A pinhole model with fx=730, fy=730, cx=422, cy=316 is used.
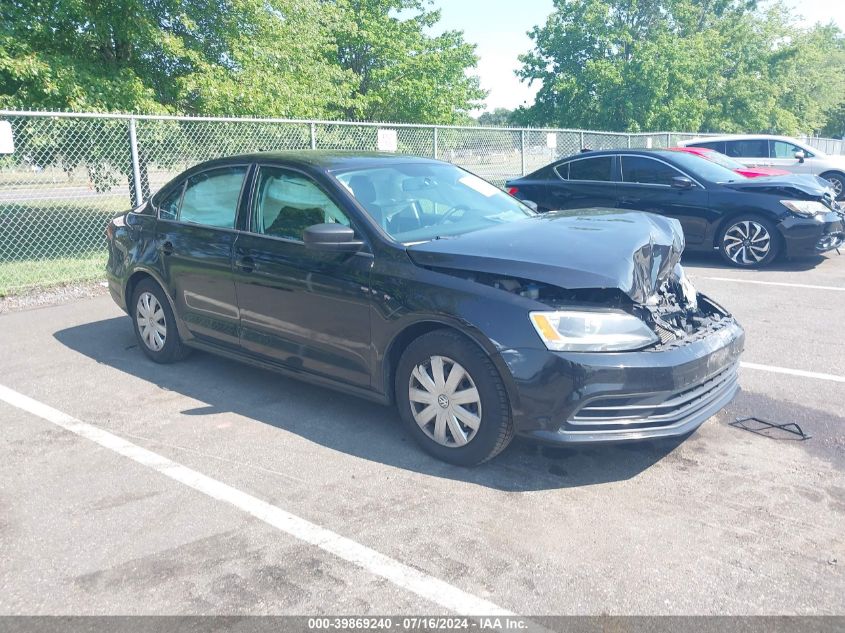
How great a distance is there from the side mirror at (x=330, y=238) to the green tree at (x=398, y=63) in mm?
21826

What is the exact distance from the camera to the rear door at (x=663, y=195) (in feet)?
31.7

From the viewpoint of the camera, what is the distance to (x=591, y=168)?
416 inches

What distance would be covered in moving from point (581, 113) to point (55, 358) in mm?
31845

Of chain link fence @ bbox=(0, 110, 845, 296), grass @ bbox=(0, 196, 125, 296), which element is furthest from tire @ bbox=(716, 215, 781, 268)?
grass @ bbox=(0, 196, 125, 296)

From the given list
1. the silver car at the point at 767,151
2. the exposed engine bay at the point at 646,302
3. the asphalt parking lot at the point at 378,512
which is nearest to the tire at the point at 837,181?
the silver car at the point at 767,151

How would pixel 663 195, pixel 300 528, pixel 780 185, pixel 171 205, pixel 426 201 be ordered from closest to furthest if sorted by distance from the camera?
1. pixel 300 528
2. pixel 426 201
3. pixel 171 205
4. pixel 780 185
5. pixel 663 195

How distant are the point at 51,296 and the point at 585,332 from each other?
6.97 m

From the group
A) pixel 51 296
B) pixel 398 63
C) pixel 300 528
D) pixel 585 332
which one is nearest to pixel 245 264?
pixel 300 528

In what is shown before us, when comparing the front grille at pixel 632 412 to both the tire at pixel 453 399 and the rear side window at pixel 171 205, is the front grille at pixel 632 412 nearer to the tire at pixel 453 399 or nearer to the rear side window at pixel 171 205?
the tire at pixel 453 399

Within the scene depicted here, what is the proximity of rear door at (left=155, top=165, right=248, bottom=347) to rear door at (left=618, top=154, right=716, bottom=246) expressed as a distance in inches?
260

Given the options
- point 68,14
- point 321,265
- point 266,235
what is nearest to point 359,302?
point 321,265

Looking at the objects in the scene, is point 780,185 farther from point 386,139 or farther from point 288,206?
point 288,206

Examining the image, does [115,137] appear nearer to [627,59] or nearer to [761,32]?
[627,59]

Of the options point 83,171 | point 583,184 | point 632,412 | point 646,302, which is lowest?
point 632,412
